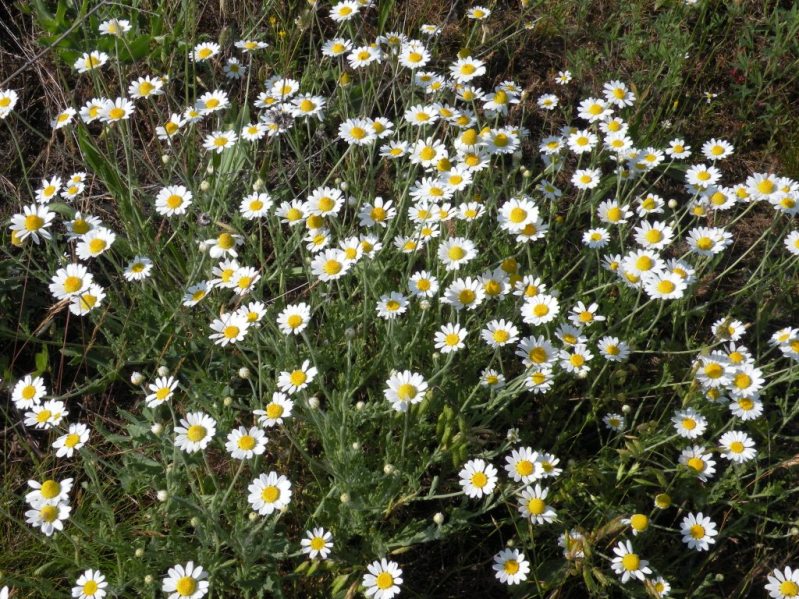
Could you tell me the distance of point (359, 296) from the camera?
3.49 meters

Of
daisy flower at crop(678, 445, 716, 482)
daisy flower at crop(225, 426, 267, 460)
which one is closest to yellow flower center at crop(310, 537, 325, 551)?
daisy flower at crop(225, 426, 267, 460)

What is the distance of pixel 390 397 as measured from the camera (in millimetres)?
2568

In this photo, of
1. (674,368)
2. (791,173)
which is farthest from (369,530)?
(791,173)

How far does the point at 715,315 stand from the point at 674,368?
0.62 meters

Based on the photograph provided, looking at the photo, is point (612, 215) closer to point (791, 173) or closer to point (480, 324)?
point (480, 324)

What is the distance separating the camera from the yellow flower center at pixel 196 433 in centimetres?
247

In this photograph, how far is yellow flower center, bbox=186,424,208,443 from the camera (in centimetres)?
247

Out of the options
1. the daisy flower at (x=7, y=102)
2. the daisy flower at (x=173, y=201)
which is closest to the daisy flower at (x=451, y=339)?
the daisy flower at (x=173, y=201)

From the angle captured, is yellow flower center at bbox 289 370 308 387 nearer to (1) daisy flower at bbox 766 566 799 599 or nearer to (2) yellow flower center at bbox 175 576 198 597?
(2) yellow flower center at bbox 175 576 198 597

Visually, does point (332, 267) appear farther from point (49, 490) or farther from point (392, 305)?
point (49, 490)

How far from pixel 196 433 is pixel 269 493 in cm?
32

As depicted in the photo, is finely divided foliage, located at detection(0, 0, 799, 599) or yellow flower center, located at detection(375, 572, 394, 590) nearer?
yellow flower center, located at detection(375, 572, 394, 590)

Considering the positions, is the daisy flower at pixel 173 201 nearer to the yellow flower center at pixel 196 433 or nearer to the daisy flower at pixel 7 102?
the daisy flower at pixel 7 102

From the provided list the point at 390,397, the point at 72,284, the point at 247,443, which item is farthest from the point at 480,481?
the point at 72,284
